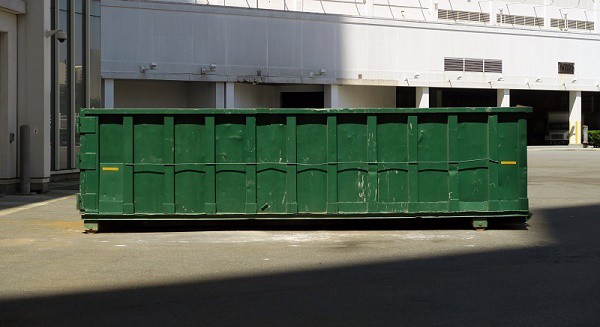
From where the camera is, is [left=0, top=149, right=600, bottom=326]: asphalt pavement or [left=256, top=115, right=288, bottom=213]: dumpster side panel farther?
[left=256, top=115, right=288, bottom=213]: dumpster side panel

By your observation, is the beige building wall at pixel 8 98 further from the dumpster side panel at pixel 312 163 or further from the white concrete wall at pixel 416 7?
the white concrete wall at pixel 416 7

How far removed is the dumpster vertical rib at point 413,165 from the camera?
1502 cm

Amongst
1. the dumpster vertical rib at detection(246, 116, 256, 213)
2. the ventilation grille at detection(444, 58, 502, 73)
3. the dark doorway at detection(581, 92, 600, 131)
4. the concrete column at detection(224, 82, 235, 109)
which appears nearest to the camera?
the dumpster vertical rib at detection(246, 116, 256, 213)

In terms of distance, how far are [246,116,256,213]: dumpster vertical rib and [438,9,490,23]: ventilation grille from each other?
2058 inches

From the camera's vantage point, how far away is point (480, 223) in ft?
49.2

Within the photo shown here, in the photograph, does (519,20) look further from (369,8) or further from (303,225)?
(303,225)

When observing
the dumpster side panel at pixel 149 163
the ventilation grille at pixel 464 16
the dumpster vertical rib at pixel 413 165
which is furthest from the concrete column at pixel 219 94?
the dumpster vertical rib at pixel 413 165

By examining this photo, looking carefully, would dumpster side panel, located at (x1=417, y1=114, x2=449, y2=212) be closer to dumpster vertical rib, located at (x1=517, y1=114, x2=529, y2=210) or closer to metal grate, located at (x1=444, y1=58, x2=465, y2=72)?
dumpster vertical rib, located at (x1=517, y1=114, x2=529, y2=210)

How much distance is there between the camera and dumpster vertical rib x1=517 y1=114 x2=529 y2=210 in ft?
49.2

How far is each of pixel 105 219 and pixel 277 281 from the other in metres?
5.77

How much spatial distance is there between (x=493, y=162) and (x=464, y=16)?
5324 centimetres

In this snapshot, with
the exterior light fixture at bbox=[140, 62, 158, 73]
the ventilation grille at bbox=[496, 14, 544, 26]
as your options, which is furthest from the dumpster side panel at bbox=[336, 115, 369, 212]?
the ventilation grille at bbox=[496, 14, 544, 26]

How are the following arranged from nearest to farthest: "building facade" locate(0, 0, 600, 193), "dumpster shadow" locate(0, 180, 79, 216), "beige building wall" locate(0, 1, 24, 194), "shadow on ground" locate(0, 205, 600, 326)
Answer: "shadow on ground" locate(0, 205, 600, 326), "dumpster shadow" locate(0, 180, 79, 216), "beige building wall" locate(0, 1, 24, 194), "building facade" locate(0, 0, 600, 193)

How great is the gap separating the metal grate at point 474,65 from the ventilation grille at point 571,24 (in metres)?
8.95
